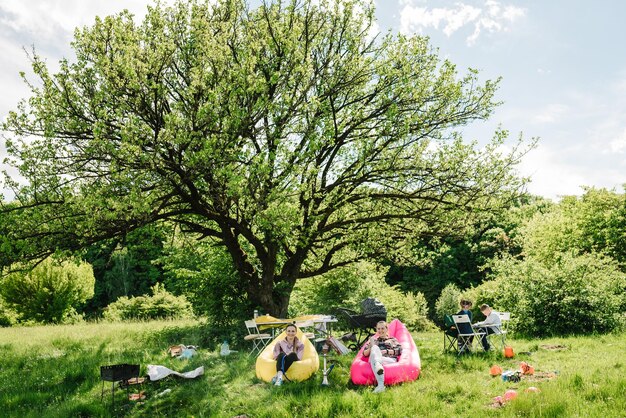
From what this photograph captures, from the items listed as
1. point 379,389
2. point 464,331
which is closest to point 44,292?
point 464,331

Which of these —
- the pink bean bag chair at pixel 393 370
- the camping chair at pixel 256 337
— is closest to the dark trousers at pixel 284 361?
the pink bean bag chair at pixel 393 370

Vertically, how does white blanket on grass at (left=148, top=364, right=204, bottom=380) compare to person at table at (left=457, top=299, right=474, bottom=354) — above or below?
below

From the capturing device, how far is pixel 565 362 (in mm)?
9148

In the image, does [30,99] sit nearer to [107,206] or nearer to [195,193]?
[107,206]

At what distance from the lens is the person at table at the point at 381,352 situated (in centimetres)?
816

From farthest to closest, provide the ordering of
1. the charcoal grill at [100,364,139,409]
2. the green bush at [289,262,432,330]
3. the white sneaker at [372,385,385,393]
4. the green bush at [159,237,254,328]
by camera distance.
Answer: the green bush at [289,262,432,330] < the green bush at [159,237,254,328] < the charcoal grill at [100,364,139,409] < the white sneaker at [372,385,385,393]

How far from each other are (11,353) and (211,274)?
18.9ft

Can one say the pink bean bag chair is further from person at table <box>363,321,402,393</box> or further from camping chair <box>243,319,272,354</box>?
camping chair <box>243,319,272,354</box>

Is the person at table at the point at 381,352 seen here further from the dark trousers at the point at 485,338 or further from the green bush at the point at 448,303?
the green bush at the point at 448,303

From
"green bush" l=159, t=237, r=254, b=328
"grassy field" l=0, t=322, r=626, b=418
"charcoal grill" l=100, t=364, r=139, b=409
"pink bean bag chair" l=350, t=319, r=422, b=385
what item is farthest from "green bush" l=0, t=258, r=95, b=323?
"pink bean bag chair" l=350, t=319, r=422, b=385

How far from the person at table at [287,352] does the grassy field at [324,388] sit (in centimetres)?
37

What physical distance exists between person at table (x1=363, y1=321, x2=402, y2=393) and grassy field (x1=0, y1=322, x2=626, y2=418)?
26 centimetres

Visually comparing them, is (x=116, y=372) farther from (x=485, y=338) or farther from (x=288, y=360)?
(x=485, y=338)

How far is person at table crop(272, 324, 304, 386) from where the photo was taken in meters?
9.12
